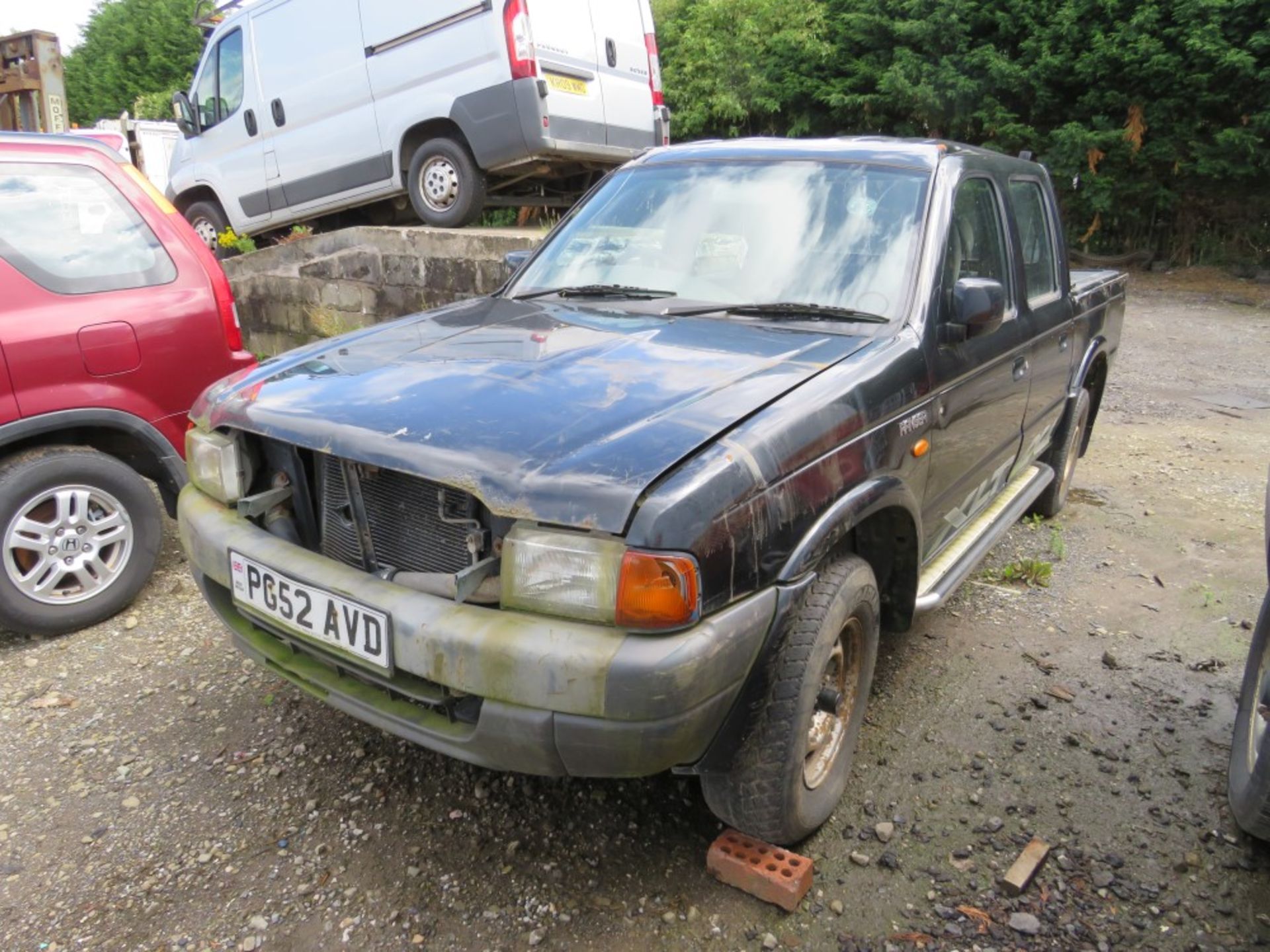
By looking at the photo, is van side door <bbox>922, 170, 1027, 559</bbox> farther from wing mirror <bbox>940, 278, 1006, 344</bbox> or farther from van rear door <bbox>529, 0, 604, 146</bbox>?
van rear door <bbox>529, 0, 604, 146</bbox>

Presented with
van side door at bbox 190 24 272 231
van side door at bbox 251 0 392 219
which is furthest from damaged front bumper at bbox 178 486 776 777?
van side door at bbox 190 24 272 231

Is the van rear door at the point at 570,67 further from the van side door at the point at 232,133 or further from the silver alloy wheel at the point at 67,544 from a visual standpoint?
the silver alloy wheel at the point at 67,544

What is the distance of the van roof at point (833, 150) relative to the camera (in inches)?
128

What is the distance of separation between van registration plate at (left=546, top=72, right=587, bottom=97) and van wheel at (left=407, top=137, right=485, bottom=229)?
0.89 meters

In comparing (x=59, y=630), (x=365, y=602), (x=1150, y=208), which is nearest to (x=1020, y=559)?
(x=365, y=602)

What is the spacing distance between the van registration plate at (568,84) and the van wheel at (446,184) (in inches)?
34.9

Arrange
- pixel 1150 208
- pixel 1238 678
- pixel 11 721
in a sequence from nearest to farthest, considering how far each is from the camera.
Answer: pixel 11 721 < pixel 1238 678 < pixel 1150 208

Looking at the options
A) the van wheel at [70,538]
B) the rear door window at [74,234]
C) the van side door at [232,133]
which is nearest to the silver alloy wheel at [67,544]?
the van wheel at [70,538]

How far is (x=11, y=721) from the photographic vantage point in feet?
10.4

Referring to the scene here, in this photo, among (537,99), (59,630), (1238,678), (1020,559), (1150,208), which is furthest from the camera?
(1150,208)

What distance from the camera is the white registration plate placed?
214 cm

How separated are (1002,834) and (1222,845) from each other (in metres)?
0.60

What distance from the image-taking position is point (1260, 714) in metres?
2.54

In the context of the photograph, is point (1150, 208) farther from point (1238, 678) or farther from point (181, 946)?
point (181, 946)
